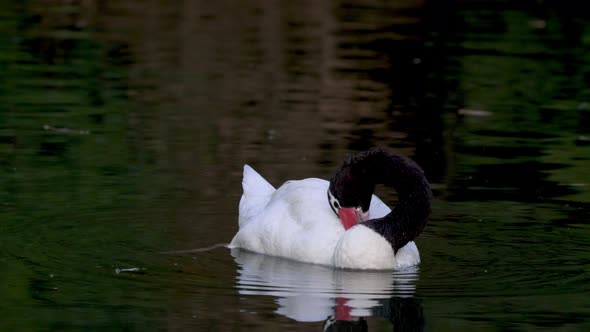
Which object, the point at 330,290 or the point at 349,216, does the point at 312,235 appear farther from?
the point at 330,290

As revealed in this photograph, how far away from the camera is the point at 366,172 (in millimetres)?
9859

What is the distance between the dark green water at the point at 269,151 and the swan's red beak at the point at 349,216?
39cm

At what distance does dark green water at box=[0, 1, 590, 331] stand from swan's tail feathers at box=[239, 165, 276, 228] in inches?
9.4

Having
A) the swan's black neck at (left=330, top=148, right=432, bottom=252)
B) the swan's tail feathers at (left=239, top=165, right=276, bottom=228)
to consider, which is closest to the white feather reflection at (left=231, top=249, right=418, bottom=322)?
the swan's black neck at (left=330, top=148, right=432, bottom=252)

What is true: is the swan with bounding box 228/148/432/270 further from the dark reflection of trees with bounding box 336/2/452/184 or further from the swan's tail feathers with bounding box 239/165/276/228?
the dark reflection of trees with bounding box 336/2/452/184

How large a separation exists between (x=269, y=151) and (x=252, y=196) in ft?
9.80

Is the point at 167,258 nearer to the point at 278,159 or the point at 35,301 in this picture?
the point at 35,301

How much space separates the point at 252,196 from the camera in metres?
Answer: 11.0

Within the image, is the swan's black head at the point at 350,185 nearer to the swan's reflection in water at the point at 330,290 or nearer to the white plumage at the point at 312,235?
the white plumage at the point at 312,235

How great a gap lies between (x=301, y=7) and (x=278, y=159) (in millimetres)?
13748

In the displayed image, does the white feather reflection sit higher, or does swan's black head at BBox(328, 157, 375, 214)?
swan's black head at BBox(328, 157, 375, 214)

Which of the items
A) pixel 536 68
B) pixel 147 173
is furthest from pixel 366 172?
pixel 536 68

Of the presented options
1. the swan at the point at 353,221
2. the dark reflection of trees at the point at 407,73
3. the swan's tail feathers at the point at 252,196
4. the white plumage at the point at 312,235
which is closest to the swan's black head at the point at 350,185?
the swan at the point at 353,221

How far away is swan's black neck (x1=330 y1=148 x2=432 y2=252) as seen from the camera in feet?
31.8
